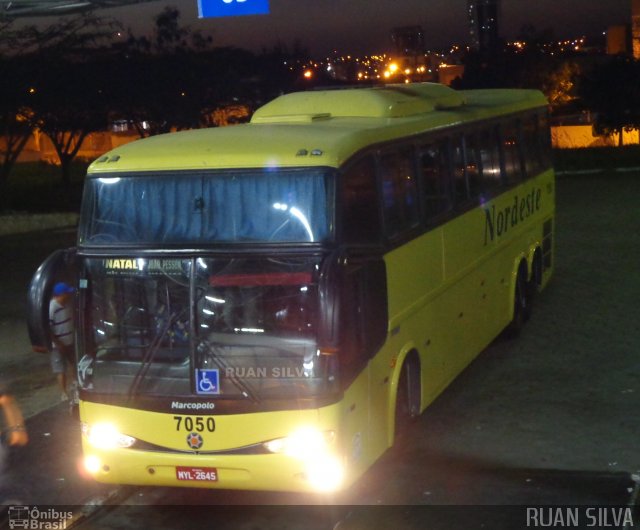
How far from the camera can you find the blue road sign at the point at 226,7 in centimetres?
1681

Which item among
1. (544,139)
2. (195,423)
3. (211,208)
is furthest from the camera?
(544,139)

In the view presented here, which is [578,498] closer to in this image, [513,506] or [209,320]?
[513,506]

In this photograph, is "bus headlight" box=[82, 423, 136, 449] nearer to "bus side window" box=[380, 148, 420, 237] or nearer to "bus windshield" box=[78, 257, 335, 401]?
"bus windshield" box=[78, 257, 335, 401]

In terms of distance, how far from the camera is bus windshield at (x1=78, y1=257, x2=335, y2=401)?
23.1 feet

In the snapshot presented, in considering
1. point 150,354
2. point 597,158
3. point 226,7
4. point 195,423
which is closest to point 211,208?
point 150,354

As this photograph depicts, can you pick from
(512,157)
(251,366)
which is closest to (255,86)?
(512,157)

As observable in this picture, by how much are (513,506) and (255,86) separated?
147ft

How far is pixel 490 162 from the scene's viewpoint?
1212cm

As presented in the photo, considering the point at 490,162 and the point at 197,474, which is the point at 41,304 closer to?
the point at 197,474

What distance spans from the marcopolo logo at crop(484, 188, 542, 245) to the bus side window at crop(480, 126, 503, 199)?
24cm

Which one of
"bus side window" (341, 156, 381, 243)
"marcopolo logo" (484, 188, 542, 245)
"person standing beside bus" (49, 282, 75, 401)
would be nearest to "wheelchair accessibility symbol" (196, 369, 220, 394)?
"bus side window" (341, 156, 381, 243)

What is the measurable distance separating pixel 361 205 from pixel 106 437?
2.50m

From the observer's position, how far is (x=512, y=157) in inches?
526

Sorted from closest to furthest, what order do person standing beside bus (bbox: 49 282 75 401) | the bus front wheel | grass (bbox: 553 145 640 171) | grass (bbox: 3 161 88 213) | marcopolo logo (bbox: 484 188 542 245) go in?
person standing beside bus (bbox: 49 282 75 401) → marcopolo logo (bbox: 484 188 542 245) → the bus front wheel → grass (bbox: 3 161 88 213) → grass (bbox: 553 145 640 171)
